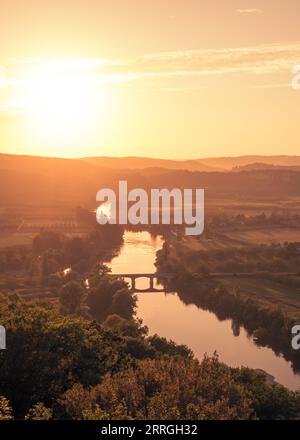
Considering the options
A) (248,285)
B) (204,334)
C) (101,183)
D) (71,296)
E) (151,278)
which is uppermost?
(101,183)

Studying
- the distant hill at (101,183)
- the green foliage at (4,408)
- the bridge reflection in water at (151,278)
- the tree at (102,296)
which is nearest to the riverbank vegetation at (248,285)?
the bridge reflection in water at (151,278)

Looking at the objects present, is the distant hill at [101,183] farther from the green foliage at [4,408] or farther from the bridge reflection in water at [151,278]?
the green foliage at [4,408]

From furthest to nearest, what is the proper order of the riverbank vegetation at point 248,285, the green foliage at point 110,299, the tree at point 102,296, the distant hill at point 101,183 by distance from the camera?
1. the distant hill at point 101,183
2. the tree at point 102,296
3. the green foliage at point 110,299
4. the riverbank vegetation at point 248,285

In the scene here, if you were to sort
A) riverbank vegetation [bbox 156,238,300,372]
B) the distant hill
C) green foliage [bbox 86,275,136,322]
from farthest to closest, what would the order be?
the distant hill, green foliage [bbox 86,275,136,322], riverbank vegetation [bbox 156,238,300,372]

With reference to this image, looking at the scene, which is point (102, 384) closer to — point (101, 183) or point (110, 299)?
point (110, 299)

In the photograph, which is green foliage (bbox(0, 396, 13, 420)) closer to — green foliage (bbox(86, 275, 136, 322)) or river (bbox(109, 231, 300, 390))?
river (bbox(109, 231, 300, 390))

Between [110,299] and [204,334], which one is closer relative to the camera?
[204,334]

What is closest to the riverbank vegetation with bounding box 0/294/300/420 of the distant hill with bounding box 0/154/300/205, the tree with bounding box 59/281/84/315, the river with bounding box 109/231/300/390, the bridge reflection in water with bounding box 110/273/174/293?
the river with bounding box 109/231/300/390

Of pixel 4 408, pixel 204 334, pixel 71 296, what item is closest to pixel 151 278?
pixel 71 296

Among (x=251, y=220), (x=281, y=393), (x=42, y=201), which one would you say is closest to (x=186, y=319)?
(x=281, y=393)
